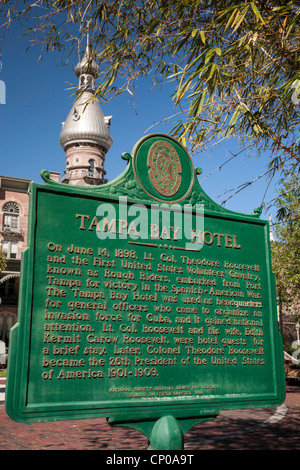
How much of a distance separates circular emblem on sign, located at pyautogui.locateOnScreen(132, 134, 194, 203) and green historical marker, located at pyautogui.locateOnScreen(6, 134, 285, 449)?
14 mm

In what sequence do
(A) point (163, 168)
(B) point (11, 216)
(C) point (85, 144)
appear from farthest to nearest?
(C) point (85, 144) → (B) point (11, 216) → (A) point (163, 168)

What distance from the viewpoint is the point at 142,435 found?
29.8 feet

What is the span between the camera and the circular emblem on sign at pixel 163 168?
4680mm

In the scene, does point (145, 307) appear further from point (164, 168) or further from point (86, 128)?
point (86, 128)

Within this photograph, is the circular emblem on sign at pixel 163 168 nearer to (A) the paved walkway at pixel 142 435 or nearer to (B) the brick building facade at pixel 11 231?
(A) the paved walkway at pixel 142 435

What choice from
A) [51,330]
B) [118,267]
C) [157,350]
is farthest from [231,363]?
[51,330]

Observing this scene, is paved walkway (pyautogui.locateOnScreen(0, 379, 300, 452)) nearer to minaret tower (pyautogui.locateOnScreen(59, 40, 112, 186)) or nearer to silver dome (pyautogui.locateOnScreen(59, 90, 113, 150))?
minaret tower (pyautogui.locateOnScreen(59, 40, 112, 186))

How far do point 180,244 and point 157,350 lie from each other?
117 cm

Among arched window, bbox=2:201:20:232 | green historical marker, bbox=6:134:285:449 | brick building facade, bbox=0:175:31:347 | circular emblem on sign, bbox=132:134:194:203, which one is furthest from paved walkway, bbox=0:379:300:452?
arched window, bbox=2:201:20:232

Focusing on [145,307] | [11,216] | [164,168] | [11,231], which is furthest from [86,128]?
[145,307]

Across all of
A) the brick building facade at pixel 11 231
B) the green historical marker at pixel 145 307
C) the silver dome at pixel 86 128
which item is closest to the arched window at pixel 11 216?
the brick building facade at pixel 11 231

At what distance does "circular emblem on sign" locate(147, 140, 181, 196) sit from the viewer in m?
4.74

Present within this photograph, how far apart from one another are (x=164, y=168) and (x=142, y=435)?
258 inches
